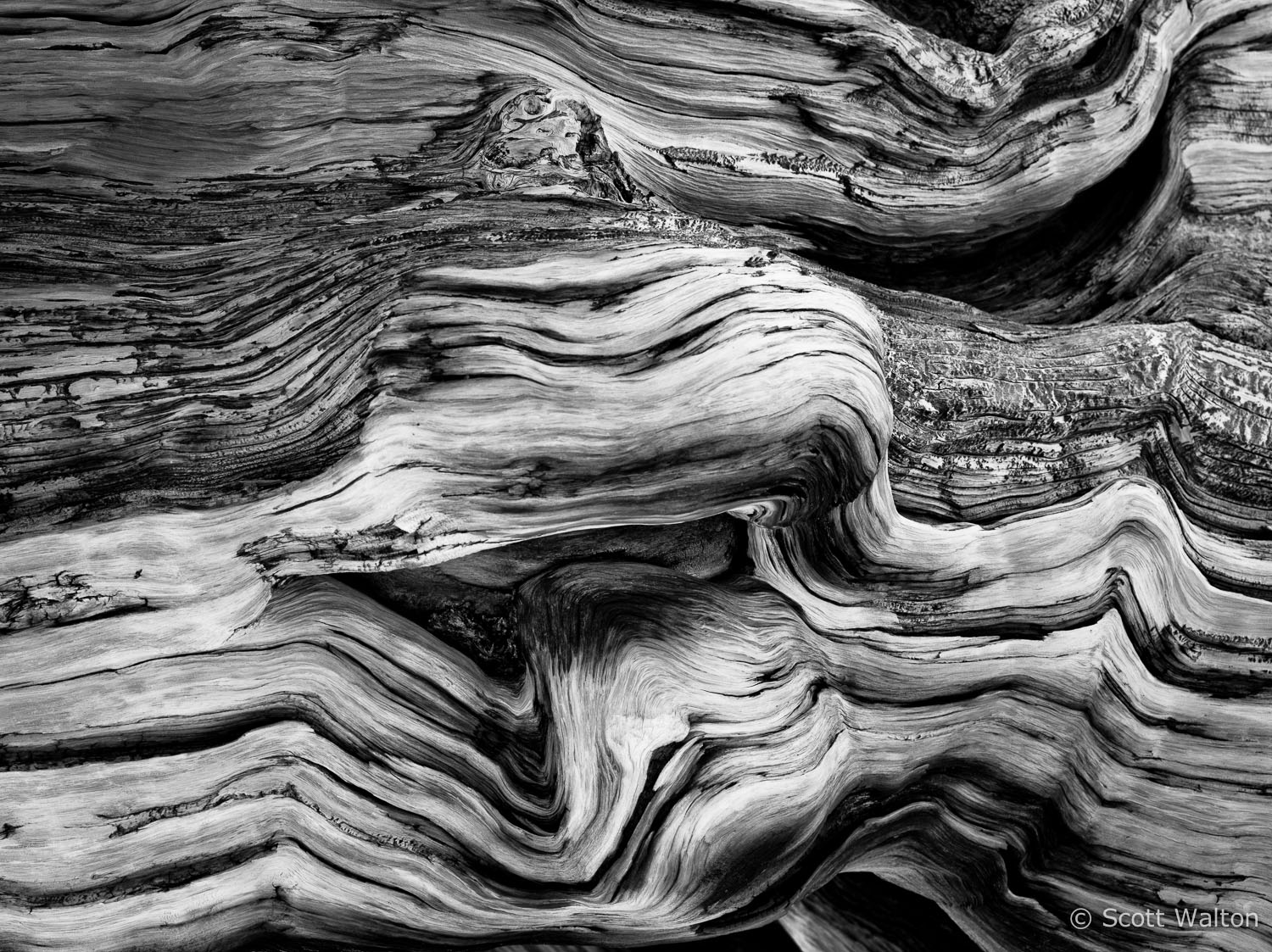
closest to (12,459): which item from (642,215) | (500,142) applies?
(500,142)

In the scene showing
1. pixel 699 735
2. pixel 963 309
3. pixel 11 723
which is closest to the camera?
pixel 11 723

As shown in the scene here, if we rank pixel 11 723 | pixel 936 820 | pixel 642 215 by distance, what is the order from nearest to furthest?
1. pixel 11 723
2. pixel 642 215
3. pixel 936 820

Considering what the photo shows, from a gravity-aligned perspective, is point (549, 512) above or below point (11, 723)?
above

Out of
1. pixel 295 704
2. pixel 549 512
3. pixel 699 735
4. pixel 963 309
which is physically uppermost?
pixel 963 309

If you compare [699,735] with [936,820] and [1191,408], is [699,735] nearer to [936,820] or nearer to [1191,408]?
[936,820]

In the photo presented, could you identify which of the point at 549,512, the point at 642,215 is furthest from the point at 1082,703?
the point at 642,215

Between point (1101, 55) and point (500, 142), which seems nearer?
point (500, 142)
